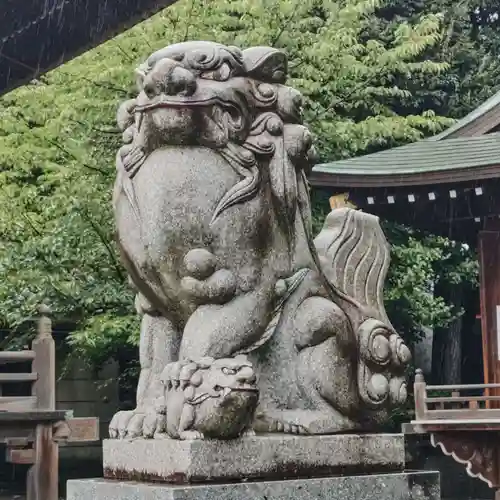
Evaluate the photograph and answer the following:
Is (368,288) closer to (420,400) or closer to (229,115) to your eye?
(229,115)

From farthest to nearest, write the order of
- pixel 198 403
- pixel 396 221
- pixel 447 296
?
1. pixel 447 296
2. pixel 396 221
3. pixel 198 403

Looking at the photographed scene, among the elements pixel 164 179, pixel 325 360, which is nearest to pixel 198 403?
pixel 325 360

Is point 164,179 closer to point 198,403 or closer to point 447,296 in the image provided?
point 198,403

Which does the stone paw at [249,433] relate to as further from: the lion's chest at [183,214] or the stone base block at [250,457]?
the lion's chest at [183,214]

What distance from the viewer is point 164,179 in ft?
11.7

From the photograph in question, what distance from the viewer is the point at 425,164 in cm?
1191

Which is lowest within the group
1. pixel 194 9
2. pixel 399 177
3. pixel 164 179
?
pixel 164 179

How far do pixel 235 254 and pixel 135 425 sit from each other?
0.71 meters

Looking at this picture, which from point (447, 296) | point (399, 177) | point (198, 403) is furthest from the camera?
point (447, 296)

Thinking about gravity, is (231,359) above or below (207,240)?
below

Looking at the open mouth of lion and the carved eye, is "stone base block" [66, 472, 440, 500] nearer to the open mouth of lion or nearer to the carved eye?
the open mouth of lion

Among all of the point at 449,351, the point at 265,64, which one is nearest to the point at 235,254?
the point at 265,64

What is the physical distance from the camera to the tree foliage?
37.1ft

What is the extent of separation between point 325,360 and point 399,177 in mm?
8369
